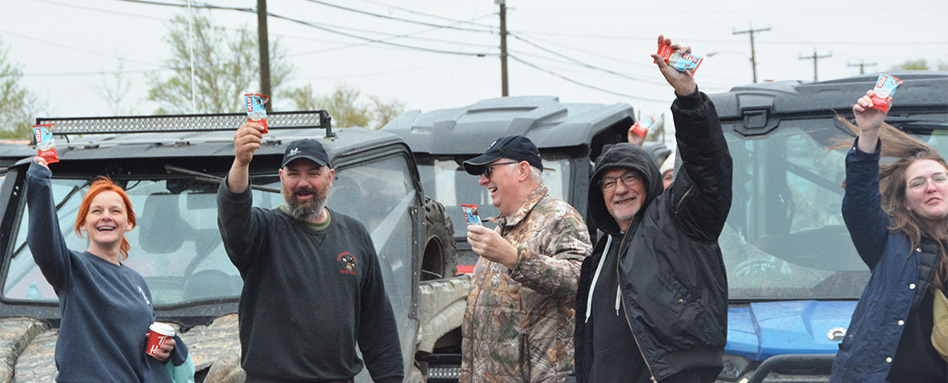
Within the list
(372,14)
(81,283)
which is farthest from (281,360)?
(372,14)

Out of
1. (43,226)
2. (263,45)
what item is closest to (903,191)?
(43,226)

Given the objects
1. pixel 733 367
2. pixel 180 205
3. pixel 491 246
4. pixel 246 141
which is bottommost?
pixel 733 367

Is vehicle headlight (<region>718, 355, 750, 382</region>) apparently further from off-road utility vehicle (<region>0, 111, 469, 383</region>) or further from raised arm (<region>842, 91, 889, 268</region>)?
off-road utility vehicle (<region>0, 111, 469, 383</region>)

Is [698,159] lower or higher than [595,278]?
higher

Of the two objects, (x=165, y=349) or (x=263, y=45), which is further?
(x=263, y=45)

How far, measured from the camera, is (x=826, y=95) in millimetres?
5297

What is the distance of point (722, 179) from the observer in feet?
10.3

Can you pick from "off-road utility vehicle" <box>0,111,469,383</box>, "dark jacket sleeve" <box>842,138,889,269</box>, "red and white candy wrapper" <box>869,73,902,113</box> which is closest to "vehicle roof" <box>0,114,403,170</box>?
"off-road utility vehicle" <box>0,111,469,383</box>

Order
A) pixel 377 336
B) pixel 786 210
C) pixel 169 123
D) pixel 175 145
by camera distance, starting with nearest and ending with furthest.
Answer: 1. pixel 377 336
2. pixel 175 145
3. pixel 169 123
4. pixel 786 210

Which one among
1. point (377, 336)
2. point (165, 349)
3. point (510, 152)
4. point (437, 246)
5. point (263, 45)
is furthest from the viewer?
point (263, 45)

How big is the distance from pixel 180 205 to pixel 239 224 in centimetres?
129

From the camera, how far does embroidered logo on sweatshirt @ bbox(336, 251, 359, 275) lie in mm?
3920

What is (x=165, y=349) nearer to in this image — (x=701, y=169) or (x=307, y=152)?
(x=307, y=152)

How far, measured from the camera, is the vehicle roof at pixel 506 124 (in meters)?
8.72
